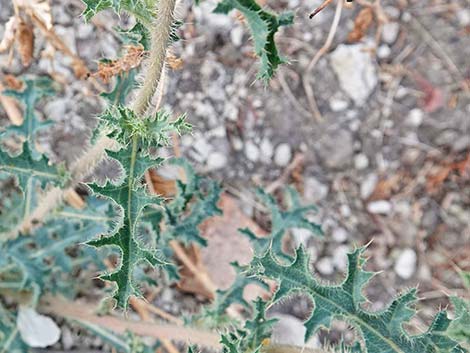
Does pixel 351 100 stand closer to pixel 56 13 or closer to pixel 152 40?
pixel 56 13

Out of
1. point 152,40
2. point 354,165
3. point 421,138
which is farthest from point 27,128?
point 421,138

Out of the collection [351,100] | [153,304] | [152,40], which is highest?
[152,40]

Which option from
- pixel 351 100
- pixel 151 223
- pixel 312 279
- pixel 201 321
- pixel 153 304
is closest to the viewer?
pixel 312 279

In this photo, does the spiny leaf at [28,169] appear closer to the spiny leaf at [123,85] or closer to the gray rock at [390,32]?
the spiny leaf at [123,85]

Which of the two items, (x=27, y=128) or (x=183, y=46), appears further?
(x=183, y=46)

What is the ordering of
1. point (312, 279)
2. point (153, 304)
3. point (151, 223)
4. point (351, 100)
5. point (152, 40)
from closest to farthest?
point (152, 40), point (312, 279), point (151, 223), point (153, 304), point (351, 100)

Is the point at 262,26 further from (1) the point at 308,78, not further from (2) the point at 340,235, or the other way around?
(2) the point at 340,235

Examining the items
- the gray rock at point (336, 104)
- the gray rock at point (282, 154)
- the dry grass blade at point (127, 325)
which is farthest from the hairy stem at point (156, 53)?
the gray rock at point (336, 104)

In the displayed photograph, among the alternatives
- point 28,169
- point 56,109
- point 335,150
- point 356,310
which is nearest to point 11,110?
point 56,109
